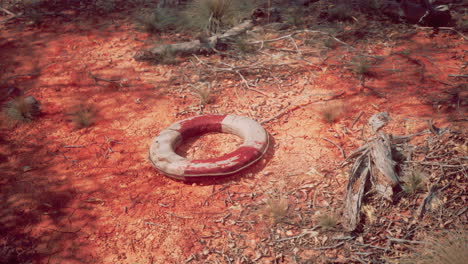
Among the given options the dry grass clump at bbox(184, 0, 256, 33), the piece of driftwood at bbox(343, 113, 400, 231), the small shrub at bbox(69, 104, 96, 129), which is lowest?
the small shrub at bbox(69, 104, 96, 129)

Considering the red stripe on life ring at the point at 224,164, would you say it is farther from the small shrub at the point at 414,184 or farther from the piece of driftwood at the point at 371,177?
the small shrub at the point at 414,184

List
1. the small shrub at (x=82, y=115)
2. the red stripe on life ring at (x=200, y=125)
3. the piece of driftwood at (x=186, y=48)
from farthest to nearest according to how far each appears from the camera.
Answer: the piece of driftwood at (x=186, y=48), the small shrub at (x=82, y=115), the red stripe on life ring at (x=200, y=125)

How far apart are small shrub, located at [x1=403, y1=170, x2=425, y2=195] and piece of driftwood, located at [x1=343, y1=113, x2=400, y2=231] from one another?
62mm

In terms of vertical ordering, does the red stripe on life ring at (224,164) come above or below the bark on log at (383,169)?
below

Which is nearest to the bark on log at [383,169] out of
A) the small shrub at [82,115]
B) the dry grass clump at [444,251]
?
the dry grass clump at [444,251]

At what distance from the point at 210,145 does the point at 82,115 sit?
141cm

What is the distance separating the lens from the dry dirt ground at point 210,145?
8.07ft

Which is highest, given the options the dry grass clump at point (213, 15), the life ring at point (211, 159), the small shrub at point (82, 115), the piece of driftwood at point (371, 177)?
the dry grass clump at point (213, 15)

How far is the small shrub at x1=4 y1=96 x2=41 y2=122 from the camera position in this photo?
3.79 meters

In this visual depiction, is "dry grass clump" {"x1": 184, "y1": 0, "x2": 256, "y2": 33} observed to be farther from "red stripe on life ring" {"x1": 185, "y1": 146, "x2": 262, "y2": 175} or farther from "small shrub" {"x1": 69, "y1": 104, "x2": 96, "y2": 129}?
"red stripe on life ring" {"x1": 185, "y1": 146, "x2": 262, "y2": 175}

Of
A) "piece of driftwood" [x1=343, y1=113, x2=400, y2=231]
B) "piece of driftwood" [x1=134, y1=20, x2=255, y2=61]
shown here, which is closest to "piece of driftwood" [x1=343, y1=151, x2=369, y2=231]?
"piece of driftwood" [x1=343, y1=113, x2=400, y2=231]

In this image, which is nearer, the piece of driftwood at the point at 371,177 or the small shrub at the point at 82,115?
the piece of driftwood at the point at 371,177

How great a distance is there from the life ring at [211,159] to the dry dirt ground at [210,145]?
0.41 feet

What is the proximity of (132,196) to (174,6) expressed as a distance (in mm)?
4155
